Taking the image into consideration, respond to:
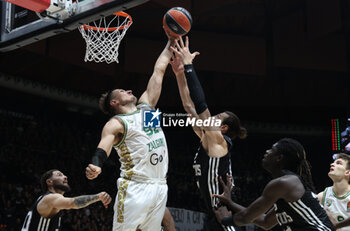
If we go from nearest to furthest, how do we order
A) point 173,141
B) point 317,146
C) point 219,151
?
1. point 219,151
2. point 173,141
3. point 317,146

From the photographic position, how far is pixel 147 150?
4215mm

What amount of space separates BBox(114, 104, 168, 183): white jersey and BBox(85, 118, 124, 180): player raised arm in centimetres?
6

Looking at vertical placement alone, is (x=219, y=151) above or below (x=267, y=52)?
below

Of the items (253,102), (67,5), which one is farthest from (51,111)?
(67,5)

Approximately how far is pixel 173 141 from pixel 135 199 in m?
15.4

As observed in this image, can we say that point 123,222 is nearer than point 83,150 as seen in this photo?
Yes

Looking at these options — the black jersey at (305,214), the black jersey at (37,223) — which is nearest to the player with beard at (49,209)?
the black jersey at (37,223)

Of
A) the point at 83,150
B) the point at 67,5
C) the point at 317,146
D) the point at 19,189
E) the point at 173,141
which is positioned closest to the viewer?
the point at 67,5

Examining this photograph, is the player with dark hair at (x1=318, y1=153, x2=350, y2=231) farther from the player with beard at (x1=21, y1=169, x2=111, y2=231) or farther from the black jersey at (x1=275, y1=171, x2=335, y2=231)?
the player with beard at (x1=21, y1=169, x2=111, y2=231)

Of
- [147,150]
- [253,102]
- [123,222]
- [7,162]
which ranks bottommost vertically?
[123,222]

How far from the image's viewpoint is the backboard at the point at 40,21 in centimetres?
483

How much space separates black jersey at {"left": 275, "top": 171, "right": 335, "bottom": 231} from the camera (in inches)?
138

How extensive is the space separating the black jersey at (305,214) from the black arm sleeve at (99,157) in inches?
57.1

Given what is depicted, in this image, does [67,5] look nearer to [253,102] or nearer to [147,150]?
[147,150]
